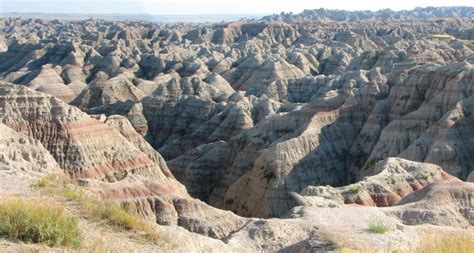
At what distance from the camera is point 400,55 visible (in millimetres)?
106188

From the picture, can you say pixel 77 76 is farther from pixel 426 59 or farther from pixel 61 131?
pixel 61 131

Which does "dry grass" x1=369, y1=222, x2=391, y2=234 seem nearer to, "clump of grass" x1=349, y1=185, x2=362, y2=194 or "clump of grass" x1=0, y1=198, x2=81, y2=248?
"clump of grass" x1=0, y1=198, x2=81, y2=248

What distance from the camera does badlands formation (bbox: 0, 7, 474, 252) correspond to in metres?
20.9

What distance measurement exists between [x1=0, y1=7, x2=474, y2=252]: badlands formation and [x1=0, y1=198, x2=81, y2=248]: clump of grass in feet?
7.80

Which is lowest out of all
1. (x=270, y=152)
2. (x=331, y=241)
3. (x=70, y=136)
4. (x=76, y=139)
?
(x=270, y=152)

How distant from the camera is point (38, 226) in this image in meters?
12.2

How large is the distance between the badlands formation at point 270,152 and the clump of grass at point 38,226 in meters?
2.38

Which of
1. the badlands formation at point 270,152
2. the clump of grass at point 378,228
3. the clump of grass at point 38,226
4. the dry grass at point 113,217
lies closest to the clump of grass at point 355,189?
the badlands formation at point 270,152

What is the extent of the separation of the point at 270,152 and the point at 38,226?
131 ft

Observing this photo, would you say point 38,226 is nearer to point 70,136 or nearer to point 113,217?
point 113,217

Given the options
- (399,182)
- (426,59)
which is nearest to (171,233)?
(399,182)

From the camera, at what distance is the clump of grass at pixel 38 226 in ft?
40.0

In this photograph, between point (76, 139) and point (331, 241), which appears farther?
point (76, 139)

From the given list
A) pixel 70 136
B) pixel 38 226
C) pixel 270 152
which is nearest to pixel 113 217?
pixel 38 226
